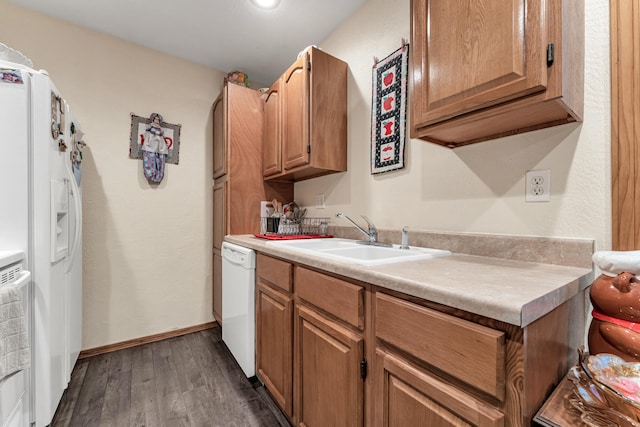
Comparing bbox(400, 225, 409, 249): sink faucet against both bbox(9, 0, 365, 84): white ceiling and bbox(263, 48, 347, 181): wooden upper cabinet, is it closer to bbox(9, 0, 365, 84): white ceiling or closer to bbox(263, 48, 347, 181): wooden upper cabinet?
bbox(263, 48, 347, 181): wooden upper cabinet

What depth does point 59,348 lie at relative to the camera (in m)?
1.43

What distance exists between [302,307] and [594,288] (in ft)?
3.26

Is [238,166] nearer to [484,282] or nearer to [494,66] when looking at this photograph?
[494,66]

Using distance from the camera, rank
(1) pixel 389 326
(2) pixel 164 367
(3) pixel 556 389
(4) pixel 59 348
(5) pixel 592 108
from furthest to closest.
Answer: (2) pixel 164 367 < (4) pixel 59 348 < (5) pixel 592 108 < (1) pixel 389 326 < (3) pixel 556 389

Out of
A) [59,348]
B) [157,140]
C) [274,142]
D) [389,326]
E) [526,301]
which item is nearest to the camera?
[526,301]

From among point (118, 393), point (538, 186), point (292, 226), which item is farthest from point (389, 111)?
point (118, 393)

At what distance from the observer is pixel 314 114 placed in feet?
5.97

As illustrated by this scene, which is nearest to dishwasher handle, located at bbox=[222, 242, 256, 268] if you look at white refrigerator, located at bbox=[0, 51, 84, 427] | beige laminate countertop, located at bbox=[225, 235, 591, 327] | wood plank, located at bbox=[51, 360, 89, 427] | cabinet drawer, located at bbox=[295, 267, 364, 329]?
cabinet drawer, located at bbox=[295, 267, 364, 329]

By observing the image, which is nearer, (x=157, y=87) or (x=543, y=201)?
(x=543, y=201)

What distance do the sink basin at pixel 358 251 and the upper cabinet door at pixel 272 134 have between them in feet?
2.50

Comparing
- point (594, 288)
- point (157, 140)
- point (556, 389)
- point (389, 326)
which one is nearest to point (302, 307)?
point (389, 326)

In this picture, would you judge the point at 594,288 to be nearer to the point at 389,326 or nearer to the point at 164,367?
the point at 389,326

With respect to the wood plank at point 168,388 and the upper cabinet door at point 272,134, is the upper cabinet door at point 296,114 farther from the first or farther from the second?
the wood plank at point 168,388

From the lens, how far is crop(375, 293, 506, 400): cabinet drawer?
565 mm
